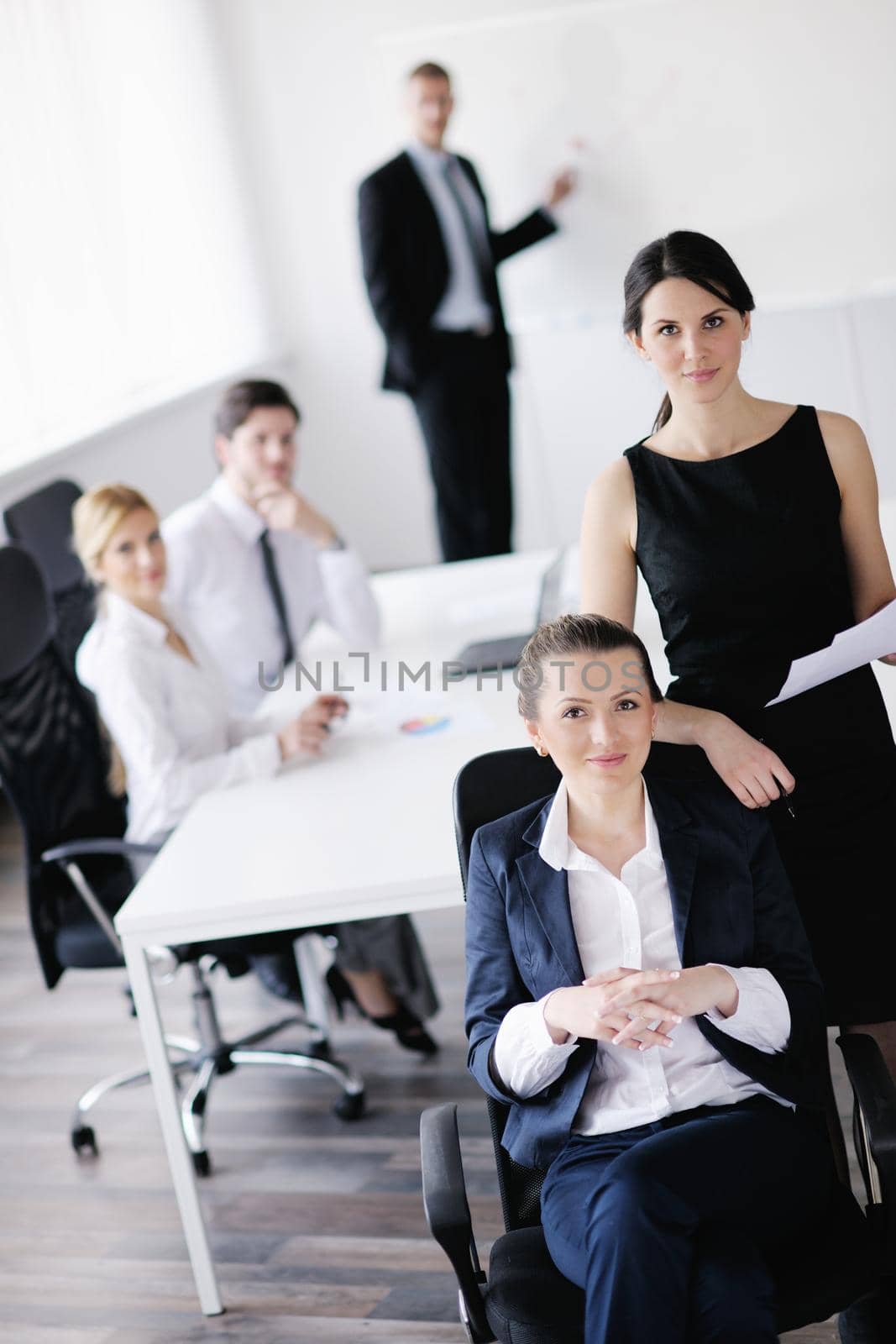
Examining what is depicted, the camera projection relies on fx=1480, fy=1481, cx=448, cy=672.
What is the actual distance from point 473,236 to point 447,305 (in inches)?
10.7

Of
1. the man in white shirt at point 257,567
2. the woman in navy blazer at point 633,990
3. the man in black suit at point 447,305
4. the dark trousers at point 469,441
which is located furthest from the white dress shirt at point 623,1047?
the dark trousers at point 469,441

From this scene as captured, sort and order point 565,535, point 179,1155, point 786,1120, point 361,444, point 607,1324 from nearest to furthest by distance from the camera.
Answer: point 607,1324, point 786,1120, point 179,1155, point 565,535, point 361,444

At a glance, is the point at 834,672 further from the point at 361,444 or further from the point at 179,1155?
the point at 361,444

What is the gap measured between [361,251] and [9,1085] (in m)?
3.17

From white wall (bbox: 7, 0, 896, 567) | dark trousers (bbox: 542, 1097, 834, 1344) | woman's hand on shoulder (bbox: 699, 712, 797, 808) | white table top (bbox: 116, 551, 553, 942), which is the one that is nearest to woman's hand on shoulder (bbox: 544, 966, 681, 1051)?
dark trousers (bbox: 542, 1097, 834, 1344)

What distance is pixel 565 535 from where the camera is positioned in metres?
6.17

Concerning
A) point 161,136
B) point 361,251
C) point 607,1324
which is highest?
point 161,136

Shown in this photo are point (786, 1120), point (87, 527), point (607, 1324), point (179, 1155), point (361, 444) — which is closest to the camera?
point (607, 1324)

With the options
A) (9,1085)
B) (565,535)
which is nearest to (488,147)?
(565,535)

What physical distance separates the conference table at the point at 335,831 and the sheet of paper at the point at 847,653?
2.01 feet

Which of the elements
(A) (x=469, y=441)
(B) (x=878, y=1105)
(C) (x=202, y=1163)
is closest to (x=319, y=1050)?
(C) (x=202, y=1163)

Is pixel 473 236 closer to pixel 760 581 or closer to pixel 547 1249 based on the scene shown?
pixel 760 581

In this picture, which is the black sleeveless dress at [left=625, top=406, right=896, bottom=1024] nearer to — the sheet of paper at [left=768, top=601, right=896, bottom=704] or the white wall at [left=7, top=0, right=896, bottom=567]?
the sheet of paper at [left=768, top=601, right=896, bottom=704]

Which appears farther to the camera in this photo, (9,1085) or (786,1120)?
(9,1085)
